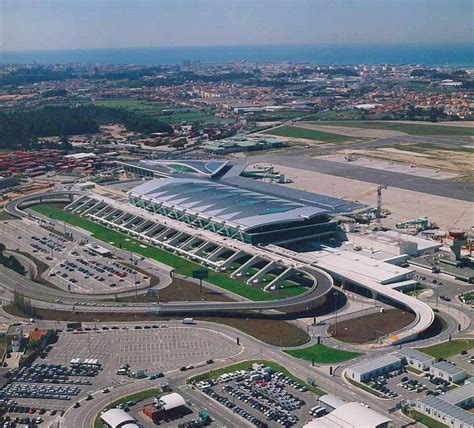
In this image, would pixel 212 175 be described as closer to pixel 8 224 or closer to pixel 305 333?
pixel 8 224

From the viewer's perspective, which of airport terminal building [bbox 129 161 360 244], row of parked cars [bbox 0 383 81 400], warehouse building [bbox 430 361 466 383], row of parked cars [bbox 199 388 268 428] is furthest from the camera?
airport terminal building [bbox 129 161 360 244]

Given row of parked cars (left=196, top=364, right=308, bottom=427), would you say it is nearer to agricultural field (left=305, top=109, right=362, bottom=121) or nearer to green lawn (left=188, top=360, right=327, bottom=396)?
green lawn (left=188, top=360, right=327, bottom=396)

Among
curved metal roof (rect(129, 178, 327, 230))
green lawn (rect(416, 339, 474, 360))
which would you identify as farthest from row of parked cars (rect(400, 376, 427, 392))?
curved metal roof (rect(129, 178, 327, 230))

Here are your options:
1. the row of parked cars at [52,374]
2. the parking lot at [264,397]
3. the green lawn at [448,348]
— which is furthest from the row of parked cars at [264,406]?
the green lawn at [448,348]

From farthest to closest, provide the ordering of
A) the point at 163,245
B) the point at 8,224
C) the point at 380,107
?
the point at 380,107 → the point at 8,224 → the point at 163,245

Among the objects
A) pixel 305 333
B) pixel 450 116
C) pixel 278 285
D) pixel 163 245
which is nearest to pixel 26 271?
pixel 163 245

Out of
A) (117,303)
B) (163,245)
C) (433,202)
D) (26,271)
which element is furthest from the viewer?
(433,202)
